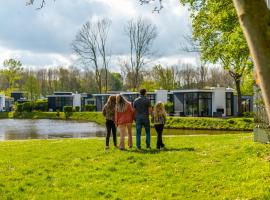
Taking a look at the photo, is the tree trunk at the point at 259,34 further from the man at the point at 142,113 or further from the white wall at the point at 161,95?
the white wall at the point at 161,95

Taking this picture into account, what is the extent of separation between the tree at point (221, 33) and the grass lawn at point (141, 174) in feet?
20.9

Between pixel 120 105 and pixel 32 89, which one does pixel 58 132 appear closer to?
pixel 120 105

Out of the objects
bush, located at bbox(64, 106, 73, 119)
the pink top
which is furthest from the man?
bush, located at bbox(64, 106, 73, 119)

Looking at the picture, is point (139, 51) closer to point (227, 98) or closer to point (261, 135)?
point (227, 98)

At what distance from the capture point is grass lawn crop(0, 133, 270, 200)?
6.36 meters

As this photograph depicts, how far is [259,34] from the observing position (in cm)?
175

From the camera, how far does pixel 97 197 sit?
6.32 m

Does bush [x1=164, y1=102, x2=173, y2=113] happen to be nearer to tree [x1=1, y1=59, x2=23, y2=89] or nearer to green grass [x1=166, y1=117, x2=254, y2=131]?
green grass [x1=166, y1=117, x2=254, y2=131]

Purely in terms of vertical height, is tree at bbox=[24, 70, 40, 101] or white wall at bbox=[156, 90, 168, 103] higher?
tree at bbox=[24, 70, 40, 101]

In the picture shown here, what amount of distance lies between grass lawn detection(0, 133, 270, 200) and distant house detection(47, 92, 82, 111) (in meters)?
58.5

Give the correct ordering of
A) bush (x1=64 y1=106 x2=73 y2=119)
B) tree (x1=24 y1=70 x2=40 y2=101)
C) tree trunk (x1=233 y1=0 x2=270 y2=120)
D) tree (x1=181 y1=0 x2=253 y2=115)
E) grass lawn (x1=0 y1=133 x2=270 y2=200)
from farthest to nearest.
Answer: tree (x1=24 y1=70 x2=40 y2=101) < bush (x1=64 y1=106 x2=73 y2=119) < tree (x1=181 y1=0 x2=253 y2=115) < grass lawn (x1=0 y1=133 x2=270 y2=200) < tree trunk (x1=233 y1=0 x2=270 y2=120)

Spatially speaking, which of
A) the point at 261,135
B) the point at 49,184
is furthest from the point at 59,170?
the point at 261,135

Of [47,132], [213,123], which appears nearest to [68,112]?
[213,123]

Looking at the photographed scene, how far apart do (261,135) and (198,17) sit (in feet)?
40.1
